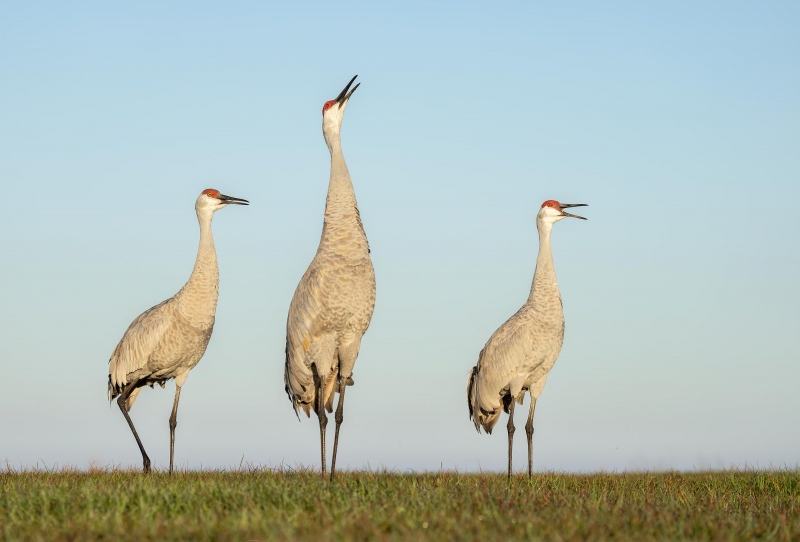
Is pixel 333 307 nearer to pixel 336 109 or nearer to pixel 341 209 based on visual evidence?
pixel 341 209

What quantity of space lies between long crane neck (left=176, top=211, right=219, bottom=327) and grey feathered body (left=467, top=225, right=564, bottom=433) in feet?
12.9

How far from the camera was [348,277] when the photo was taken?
10.9m

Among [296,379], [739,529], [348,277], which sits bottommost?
[739,529]

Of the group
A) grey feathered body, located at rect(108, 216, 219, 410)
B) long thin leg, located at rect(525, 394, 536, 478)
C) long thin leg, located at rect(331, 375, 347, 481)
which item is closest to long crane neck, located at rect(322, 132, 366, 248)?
long thin leg, located at rect(331, 375, 347, 481)

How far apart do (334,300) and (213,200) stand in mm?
4523

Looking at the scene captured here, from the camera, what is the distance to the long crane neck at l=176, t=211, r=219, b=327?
1393cm

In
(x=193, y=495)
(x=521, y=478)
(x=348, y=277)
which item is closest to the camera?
(x=193, y=495)

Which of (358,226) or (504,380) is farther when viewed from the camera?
(504,380)

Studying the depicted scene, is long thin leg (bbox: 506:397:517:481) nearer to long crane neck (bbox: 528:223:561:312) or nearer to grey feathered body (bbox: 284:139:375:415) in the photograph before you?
long crane neck (bbox: 528:223:561:312)

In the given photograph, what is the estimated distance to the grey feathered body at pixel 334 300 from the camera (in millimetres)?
10906

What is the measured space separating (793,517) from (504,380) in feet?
18.8

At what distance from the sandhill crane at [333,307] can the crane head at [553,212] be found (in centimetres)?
414

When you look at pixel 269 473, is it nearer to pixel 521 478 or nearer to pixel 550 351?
pixel 521 478

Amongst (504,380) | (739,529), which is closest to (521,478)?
(504,380)
